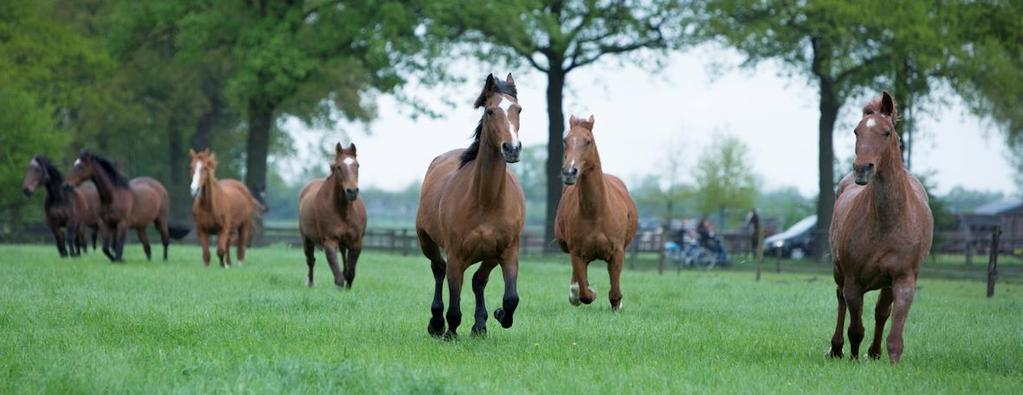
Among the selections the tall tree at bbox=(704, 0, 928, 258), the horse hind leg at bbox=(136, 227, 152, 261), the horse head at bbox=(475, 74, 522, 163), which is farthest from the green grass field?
the tall tree at bbox=(704, 0, 928, 258)

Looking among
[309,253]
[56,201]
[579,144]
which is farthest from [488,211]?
[56,201]

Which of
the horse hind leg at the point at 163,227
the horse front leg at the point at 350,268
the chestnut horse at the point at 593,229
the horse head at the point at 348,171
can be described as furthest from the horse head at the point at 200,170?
the chestnut horse at the point at 593,229

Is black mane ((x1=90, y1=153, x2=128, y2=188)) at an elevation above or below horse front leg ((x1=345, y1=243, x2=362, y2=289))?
above

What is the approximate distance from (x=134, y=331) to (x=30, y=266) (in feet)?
37.2

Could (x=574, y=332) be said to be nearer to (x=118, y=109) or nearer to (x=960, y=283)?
(x=960, y=283)

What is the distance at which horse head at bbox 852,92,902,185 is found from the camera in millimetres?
9219

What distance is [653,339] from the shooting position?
1100 cm

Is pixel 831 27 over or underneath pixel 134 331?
over

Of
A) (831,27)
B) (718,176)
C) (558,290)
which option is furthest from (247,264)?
(718,176)

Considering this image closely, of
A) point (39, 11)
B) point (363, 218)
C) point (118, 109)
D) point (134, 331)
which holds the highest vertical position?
point (39, 11)

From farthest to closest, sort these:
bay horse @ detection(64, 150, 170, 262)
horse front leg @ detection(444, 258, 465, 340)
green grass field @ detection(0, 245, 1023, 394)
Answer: bay horse @ detection(64, 150, 170, 262) < horse front leg @ detection(444, 258, 465, 340) < green grass field @ detection(0, 245, 1023, 394)

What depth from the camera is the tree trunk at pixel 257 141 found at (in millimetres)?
42469

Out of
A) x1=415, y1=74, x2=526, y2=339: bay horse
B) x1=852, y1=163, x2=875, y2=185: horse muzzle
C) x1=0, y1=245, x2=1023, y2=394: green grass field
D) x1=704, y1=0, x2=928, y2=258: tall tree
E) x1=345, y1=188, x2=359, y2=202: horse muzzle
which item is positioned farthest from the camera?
x1=704, y1=0, x2=928, y2=258: tall tree

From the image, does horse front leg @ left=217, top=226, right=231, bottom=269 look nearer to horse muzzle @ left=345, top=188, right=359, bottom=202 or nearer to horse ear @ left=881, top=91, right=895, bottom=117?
horse muzzle @ left=345, top=188, right=359, bottom=202
